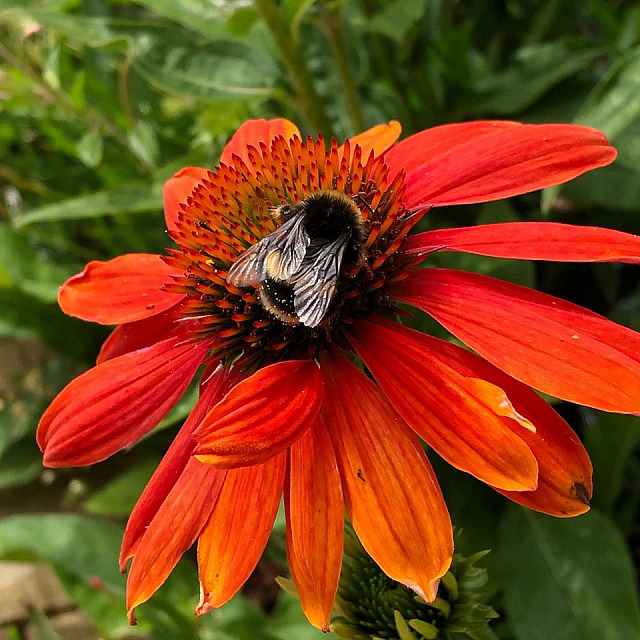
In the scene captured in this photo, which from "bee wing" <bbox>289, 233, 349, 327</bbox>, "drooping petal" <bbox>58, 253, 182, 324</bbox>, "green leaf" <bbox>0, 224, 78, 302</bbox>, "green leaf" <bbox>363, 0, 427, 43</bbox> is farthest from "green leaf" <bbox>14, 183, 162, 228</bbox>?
"bee wing" <bbox>289, 233, 349, 327</bbox>

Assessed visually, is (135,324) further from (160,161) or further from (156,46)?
(160,161)

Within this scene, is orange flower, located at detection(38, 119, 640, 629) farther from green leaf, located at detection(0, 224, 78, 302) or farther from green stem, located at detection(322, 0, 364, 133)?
green leaf, located at detection(0, 224, 78, 302)

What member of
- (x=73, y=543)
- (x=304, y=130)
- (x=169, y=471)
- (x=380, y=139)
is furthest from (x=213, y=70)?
(x=73, y=543)

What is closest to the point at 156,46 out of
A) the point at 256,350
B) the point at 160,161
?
the point at 160,161

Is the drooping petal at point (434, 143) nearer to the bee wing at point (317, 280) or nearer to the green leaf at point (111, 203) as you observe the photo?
the bee wing at point (317, 280)

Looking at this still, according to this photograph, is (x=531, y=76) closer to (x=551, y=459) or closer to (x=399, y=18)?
(x=399, y=18)

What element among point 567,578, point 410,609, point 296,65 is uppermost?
point 296,65

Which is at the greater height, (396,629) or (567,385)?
(567,385)
